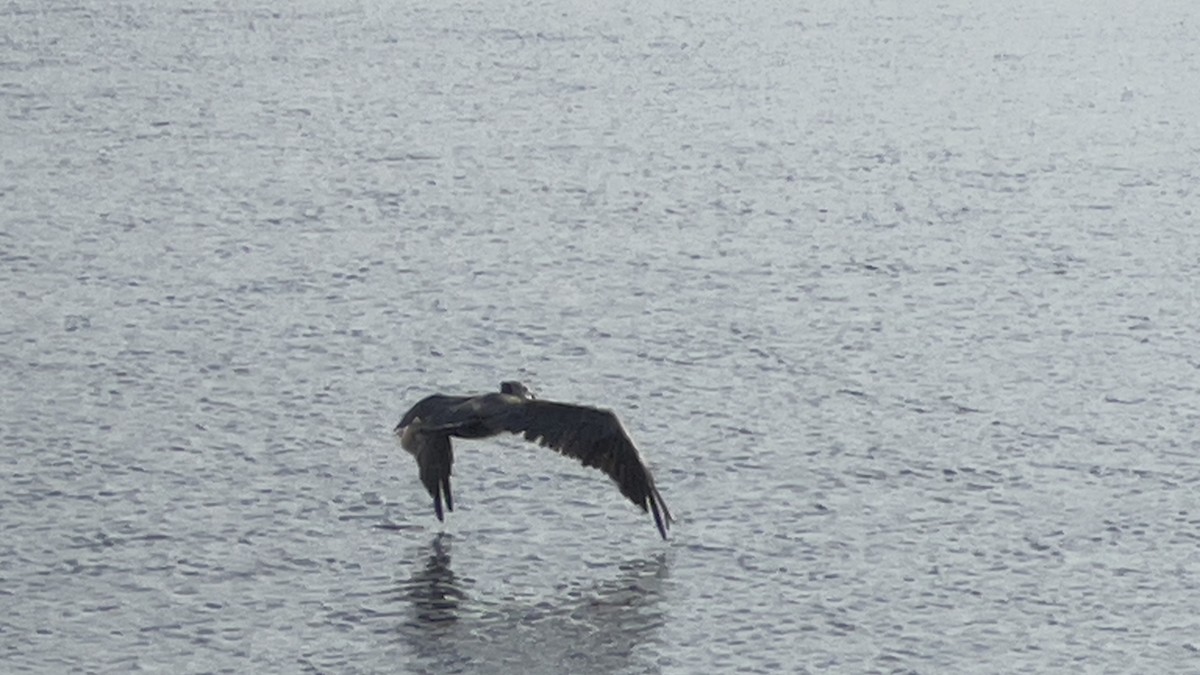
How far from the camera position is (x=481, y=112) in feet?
62.8

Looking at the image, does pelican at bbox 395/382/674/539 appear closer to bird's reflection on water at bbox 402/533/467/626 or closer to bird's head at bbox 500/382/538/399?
bird's head at bbox 500/382/538/399

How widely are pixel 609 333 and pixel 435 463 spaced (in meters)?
3.36

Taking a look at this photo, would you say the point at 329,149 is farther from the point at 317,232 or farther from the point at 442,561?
the point at 442,561

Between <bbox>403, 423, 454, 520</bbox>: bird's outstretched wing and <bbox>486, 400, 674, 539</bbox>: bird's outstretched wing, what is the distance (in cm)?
34

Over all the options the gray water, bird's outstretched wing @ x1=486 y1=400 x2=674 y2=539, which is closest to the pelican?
bird's outstretched wing @ x1=486 y1=400 x2=674 y2=539

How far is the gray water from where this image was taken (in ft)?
32.4

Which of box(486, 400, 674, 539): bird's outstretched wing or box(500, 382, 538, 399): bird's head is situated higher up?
box(500, 382, 538, 399): bird's head

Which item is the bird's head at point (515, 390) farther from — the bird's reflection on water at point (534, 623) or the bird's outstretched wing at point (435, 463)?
the bird's reflection on water at point (534, 623)

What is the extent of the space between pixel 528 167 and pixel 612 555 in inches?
293

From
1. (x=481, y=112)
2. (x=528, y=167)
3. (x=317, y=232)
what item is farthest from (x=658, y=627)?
(x=481, y=112)

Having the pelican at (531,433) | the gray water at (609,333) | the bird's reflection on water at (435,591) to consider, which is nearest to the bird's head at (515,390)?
the pelican at (531,433)

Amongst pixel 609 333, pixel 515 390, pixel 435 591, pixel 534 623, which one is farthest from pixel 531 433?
pixel 609 333

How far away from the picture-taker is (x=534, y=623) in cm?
969

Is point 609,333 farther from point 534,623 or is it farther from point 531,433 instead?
point 534,623
